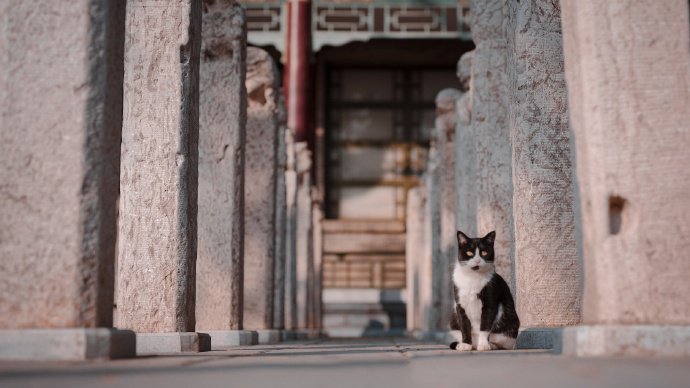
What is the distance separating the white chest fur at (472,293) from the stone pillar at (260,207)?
3.85 meters

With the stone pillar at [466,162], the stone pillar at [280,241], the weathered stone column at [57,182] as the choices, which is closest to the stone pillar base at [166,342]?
the weathered stone column at [57,182]

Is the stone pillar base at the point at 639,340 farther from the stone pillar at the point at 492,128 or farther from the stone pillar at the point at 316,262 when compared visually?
the stone pillar at the point at 316,262

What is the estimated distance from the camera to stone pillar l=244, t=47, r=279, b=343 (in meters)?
9.93

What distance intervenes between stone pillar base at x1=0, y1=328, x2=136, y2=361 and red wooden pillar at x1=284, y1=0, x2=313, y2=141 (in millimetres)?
18460

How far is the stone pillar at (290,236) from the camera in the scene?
1424cm

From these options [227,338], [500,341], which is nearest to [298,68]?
[227,338]

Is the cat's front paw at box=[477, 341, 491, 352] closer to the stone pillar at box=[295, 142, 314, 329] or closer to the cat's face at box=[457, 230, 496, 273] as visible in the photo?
the cat's face at box=[457, 230, 496, 273]

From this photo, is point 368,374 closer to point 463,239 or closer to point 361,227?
point 463,239

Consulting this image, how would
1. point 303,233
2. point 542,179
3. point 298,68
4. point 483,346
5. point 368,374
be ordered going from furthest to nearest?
1. point 298,68
2. point 303,233
3. point 542,179
4. point 483,346
5. point 368,374

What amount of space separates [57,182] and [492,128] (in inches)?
182

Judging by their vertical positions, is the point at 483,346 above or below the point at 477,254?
below

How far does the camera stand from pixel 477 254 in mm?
6383

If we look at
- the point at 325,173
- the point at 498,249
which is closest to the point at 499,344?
the point at 498,249

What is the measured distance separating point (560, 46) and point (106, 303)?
366 centimetres
